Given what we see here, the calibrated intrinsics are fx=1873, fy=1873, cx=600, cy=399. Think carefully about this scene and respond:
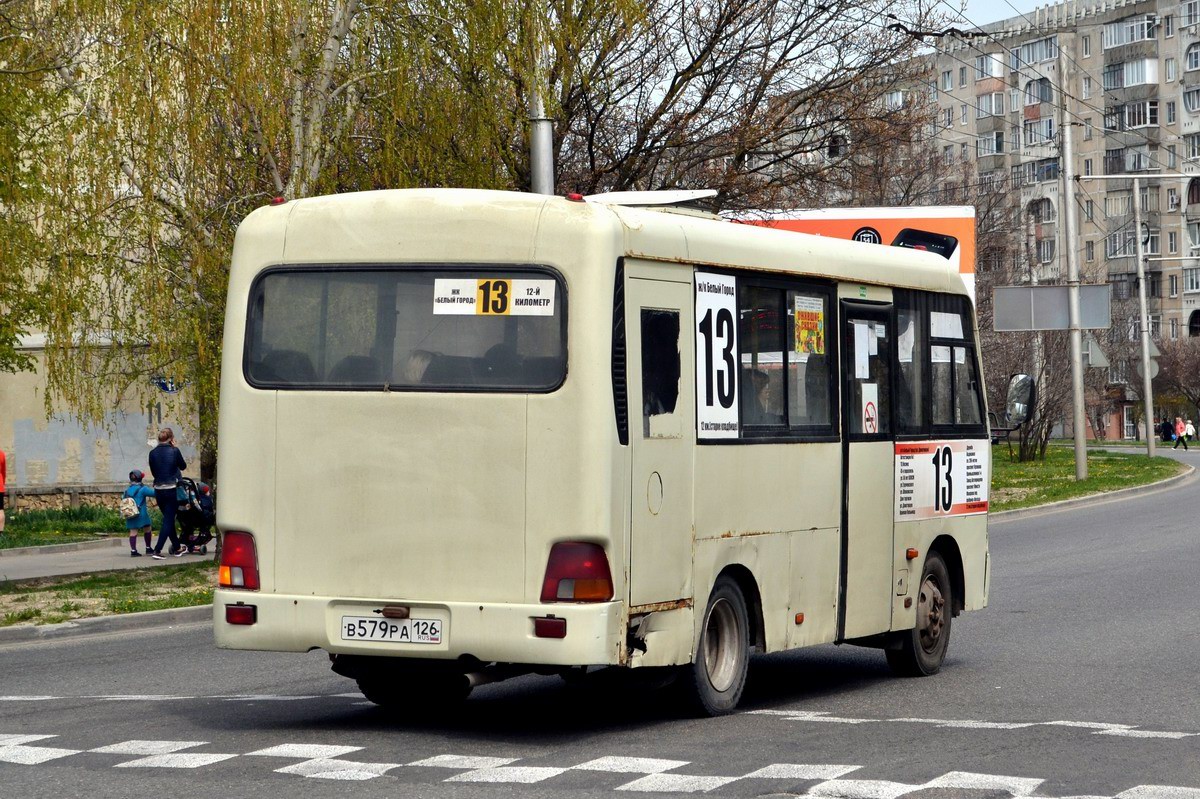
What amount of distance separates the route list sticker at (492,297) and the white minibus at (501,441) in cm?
1

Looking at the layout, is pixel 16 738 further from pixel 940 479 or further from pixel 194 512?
pixel 194 512

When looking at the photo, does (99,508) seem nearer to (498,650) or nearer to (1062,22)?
(498,650)

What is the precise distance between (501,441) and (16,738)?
112 inches

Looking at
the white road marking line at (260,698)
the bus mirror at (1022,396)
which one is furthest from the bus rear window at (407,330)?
the bus mirror at (1022,396)

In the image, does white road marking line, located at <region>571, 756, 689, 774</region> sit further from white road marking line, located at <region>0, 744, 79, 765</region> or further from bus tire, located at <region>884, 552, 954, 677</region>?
bus tire, located at <region>884, 552, 954, 677</region>

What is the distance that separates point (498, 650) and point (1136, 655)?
225 inches

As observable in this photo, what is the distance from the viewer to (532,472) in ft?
29.1

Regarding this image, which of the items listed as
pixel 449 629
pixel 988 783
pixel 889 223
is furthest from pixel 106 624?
pixel 889 223

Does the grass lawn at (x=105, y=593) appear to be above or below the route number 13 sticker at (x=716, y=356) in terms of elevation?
below

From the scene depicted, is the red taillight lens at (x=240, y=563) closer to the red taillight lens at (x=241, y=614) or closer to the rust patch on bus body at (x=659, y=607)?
the red taillight lens at (x=241, y=614)

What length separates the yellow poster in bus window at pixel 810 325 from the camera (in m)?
10.6

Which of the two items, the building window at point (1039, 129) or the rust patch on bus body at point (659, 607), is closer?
the rust patch on bus body at point (659, 607)

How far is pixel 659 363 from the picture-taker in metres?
9.35

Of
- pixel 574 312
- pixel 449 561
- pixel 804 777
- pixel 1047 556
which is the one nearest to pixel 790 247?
pixel 574 312
